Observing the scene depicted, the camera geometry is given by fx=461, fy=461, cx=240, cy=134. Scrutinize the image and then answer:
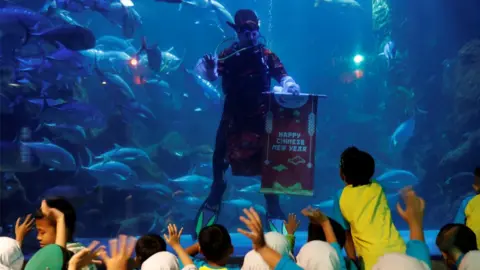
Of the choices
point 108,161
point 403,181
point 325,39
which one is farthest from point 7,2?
point 325,39

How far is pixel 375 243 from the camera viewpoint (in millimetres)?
2502

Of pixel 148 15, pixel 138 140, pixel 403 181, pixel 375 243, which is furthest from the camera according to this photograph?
pixel 148 15

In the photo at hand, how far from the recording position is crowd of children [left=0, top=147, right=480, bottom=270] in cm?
199

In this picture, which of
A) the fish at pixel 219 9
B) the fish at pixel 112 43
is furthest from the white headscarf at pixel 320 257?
the fish at pixel 112 43

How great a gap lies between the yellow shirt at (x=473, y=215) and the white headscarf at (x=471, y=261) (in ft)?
3.13

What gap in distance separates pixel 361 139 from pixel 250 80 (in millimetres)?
14676

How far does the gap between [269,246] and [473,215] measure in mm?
1960

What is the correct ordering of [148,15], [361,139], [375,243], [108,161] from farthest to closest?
[148,15]
[361,139]
[108,161]
[375,243]

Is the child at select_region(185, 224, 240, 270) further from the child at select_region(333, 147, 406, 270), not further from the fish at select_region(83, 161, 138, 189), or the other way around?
the fish at select_region(83, 161, 138, 189)

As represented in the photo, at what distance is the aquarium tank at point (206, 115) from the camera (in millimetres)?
7129

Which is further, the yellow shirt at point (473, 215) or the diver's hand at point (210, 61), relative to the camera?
the diver's hand at point (210, 61)

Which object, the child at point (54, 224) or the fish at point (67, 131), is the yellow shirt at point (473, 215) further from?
the fish at point (67, 131)

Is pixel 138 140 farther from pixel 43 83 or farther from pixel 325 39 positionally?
pixel 325 39

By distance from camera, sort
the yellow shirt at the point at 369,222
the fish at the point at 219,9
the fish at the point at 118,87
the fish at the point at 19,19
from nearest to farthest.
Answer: the yellow shirt at the point at 369,222
the fish at the point at 19,19
the fish at the point at 118,87
the fish at the point at 219,9
